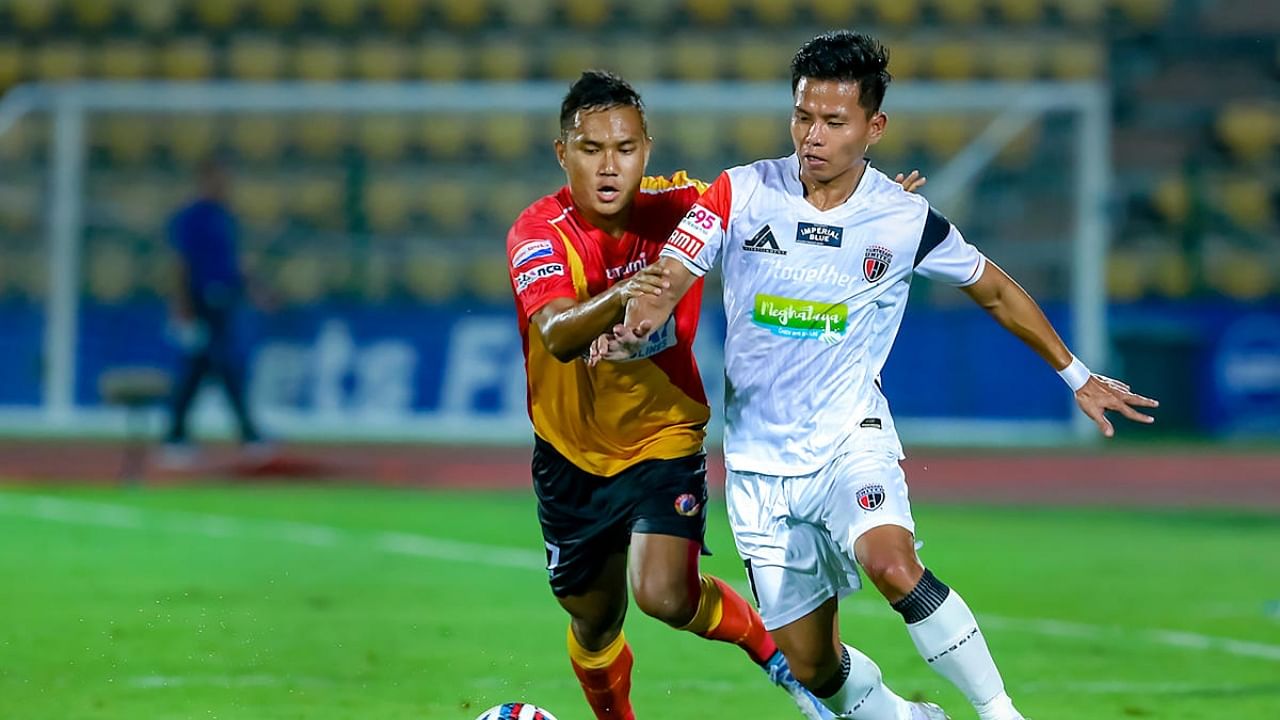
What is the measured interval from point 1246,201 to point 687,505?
1410 centimetres

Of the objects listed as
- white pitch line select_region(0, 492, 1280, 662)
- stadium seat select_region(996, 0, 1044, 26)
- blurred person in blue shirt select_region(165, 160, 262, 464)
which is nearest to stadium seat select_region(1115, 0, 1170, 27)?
stadium seat select_region(996, 0, 1044, 26)

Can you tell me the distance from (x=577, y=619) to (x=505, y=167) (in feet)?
39.1

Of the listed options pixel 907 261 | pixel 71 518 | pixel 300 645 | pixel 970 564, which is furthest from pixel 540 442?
pixel 71 518

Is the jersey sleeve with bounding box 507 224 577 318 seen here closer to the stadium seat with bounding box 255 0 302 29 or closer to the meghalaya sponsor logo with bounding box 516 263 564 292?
the meghalaya sponsor logo with bounding box 516 263 564 292

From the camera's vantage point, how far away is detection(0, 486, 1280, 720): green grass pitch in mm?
6723

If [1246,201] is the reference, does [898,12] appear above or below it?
above

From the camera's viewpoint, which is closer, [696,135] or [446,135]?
Result: [696,135]

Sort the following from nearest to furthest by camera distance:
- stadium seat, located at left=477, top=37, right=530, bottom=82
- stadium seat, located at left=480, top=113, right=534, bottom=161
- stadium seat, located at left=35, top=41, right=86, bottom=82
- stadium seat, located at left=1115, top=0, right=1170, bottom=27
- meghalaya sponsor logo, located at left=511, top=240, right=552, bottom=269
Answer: meghalaya sponsor logo, located at left=511, top=240, right=552, bottom=269
stadium seat, located at left=480, top=113, right=534, bottom=161
stadium seat, located at left=1115, top=0, right=1170, bottom=27
stadium seat, located at left=477, top=37, right=530, bottom=82
stadium seat, located at left=35, top=41, right=86, bottom=82

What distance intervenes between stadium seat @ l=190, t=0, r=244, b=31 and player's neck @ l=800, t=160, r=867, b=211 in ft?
52.6

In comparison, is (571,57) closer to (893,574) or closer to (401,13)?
(401,13)

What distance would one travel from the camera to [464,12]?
20578 mm

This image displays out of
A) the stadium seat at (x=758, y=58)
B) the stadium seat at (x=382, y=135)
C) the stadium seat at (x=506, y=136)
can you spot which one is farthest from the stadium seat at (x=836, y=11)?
the stadium seat at (x=382, y=135)

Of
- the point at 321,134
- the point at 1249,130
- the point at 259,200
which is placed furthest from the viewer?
the point at 1249,130

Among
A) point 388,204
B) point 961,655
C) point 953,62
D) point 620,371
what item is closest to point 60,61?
point 388,204
